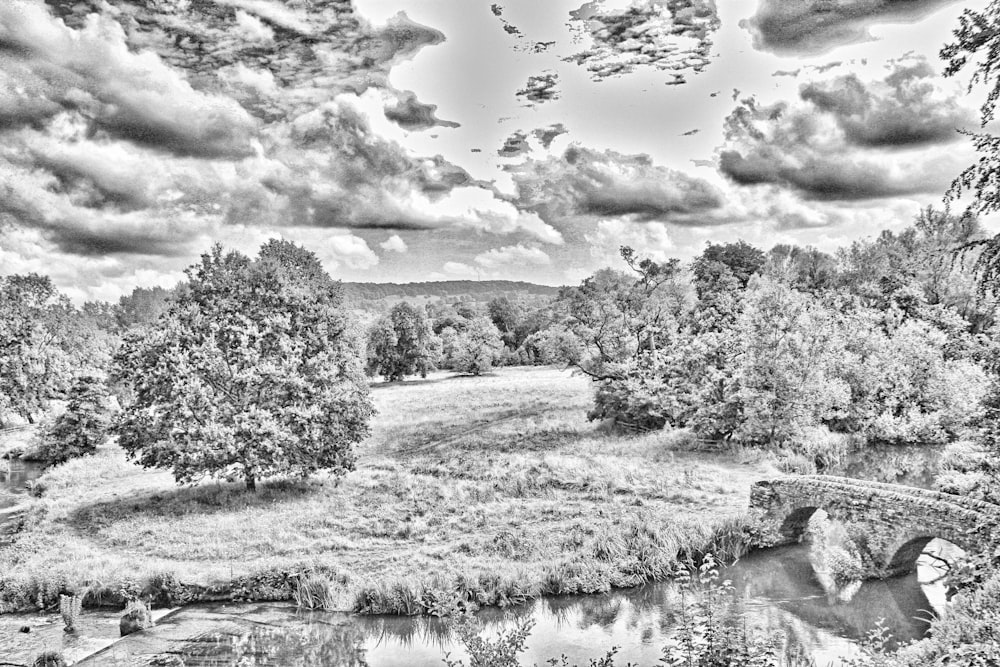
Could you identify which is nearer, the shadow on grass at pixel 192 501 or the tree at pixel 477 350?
the shadow on grass at pixel 192 501

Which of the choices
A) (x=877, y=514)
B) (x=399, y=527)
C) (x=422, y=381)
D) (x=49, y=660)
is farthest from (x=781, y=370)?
(x=422, y=381)

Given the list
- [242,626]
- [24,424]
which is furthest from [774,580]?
[24,424]

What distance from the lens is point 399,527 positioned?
23469 millimetres

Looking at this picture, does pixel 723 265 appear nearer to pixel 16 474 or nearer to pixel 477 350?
pixel 477 350

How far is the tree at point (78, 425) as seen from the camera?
38.7m

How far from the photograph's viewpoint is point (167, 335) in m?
26.8

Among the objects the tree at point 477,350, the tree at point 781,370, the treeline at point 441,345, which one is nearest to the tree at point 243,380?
the tree at point 781,370

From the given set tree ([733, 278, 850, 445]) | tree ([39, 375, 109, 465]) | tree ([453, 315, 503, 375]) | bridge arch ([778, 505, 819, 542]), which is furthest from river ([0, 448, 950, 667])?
tree ([453, 315, 503, 375])

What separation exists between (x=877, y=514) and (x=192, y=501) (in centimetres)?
2563

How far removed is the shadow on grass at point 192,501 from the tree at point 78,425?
46.0 ft

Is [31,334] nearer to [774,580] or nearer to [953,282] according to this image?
[774,580]

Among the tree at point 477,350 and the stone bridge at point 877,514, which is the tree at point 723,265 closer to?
the tree at point 477,350

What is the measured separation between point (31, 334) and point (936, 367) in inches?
2594

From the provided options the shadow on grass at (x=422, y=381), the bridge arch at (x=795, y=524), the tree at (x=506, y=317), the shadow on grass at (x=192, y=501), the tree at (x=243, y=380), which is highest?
the tree at (x=506, y=317)
